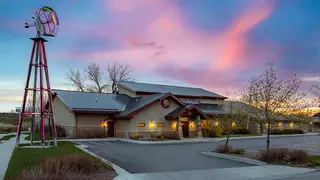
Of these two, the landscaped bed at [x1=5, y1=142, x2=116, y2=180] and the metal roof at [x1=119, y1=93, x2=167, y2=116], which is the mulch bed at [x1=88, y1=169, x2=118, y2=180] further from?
the metal roof at [x1=119, y1=93, x2=167, y2=116]

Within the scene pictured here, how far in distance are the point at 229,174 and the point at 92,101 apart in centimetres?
2544

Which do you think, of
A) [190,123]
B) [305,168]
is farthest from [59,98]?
[305,168]

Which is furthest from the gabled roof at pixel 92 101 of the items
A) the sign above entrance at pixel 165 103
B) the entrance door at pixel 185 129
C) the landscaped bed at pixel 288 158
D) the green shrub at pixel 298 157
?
the green shrub at pixel 298 157

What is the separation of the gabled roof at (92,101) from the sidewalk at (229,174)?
70.9ft

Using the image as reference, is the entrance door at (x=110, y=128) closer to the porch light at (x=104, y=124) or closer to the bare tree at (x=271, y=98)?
the porch light at (x=104, y=124)

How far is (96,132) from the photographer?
33.3 metres

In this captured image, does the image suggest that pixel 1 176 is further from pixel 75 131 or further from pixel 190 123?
pixel 190 123

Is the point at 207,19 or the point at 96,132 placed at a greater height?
the point at 207,19

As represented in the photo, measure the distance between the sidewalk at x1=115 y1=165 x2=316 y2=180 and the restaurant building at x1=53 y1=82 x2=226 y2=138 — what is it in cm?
1877

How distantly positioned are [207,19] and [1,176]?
14.0 metres

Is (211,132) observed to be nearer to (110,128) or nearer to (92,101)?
(110,128)

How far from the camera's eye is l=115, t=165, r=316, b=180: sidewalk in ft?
39.4

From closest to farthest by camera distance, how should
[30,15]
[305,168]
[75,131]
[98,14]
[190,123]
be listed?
[305,168], [98,14], [30,15], [75,131], [190,123]

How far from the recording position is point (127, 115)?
107 ft
